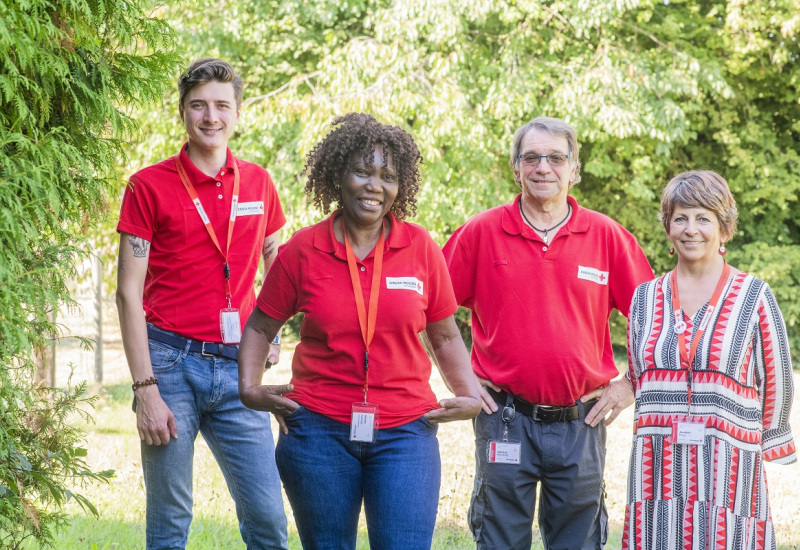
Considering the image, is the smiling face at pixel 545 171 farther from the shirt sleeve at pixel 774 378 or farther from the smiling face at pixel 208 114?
the smiling face at pixel 208 114

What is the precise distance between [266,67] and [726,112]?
30.1ft

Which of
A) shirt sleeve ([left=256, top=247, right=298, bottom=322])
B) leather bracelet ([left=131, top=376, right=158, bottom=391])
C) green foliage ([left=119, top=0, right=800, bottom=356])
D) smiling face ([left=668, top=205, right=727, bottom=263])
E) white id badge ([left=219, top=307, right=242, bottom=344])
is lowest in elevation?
leather bracelet ([left=131, top=376, right=158, bottom=391])

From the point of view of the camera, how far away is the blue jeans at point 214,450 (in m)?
3.59

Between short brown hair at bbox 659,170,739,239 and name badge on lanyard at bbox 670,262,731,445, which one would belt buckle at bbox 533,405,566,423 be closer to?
name badge on lanyard at bbox 670,262,731,445

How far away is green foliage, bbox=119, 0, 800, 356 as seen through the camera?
551 inches

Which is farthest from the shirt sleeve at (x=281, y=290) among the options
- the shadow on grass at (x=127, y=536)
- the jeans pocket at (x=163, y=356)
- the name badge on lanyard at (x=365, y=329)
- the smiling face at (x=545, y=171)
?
the shadow on grass at (x=127, y=536)

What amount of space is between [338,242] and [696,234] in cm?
152

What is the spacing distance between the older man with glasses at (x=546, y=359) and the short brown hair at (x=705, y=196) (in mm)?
333

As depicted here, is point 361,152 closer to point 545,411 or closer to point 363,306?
point 363,306

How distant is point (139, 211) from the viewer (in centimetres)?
362

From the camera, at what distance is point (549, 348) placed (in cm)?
377

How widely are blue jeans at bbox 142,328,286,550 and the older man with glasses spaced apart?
3.01ft

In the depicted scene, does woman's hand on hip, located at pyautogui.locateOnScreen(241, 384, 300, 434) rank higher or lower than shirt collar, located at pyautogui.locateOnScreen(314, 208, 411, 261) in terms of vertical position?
lower

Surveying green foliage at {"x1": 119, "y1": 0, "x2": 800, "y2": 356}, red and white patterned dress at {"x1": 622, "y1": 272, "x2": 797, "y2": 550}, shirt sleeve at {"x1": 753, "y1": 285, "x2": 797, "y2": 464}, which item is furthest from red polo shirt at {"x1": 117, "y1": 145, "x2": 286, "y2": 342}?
green foliage at {"x1": 119, "y1": 0, "x2": 800, "y2": 356}
